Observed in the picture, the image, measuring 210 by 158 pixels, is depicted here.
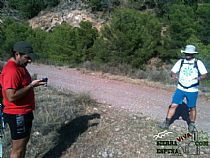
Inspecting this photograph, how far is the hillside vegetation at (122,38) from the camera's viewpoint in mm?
22677

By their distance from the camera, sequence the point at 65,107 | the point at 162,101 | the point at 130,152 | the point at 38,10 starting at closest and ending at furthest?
the point at 130,152 < the point at 65,107 < the point at 162,101 < the point at 38,10

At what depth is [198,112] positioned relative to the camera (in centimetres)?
896

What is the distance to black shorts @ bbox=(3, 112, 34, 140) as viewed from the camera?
5266 mm

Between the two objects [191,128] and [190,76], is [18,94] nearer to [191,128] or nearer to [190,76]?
[190,76]

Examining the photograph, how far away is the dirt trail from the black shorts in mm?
3292

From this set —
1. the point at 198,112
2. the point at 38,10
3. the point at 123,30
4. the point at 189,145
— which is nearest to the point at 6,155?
the point at 189,145

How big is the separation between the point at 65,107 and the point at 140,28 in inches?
614

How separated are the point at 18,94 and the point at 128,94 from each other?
20.2 ft

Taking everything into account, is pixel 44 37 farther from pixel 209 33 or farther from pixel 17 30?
pixel 209 33

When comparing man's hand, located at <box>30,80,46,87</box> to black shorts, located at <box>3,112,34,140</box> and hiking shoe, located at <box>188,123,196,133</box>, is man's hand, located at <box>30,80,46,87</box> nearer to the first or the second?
black shorts, located at <box>3,112,34,140</box>
